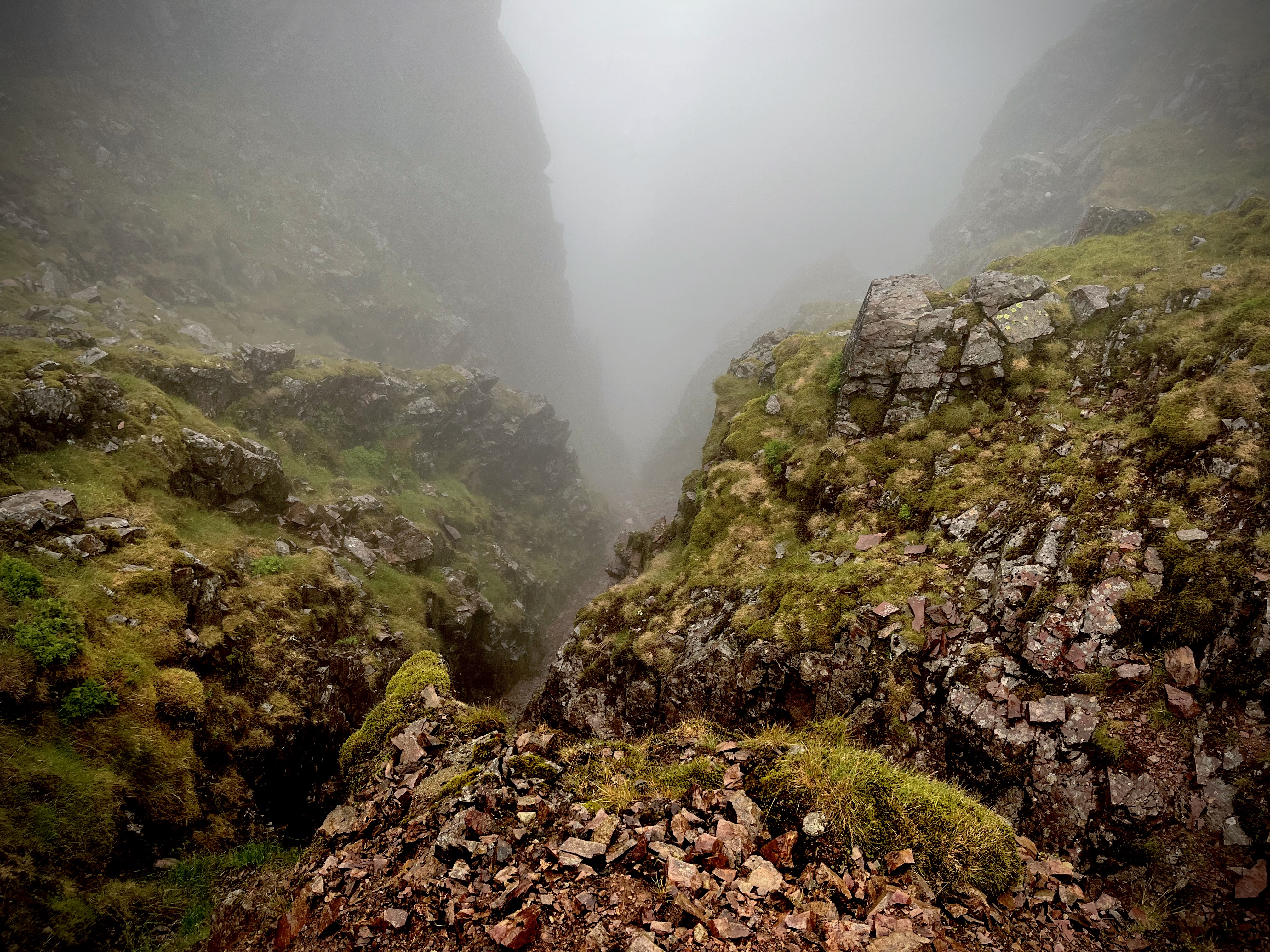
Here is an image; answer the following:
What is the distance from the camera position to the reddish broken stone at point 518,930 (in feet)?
16.8

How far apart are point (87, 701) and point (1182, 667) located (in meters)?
21.9

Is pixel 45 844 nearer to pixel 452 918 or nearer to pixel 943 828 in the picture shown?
pixel 452 918

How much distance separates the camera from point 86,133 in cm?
4250

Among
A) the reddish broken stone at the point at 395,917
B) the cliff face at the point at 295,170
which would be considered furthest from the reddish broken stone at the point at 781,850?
the cliff face at the point at 295,170

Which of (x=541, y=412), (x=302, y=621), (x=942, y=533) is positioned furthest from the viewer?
(x=541, y=412)

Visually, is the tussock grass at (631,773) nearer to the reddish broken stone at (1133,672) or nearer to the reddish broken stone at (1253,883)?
the reddish broken stone at (1253,883)

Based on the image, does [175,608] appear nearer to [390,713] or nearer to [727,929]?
[390,713]

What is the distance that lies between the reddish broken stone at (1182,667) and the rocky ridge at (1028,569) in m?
0.03

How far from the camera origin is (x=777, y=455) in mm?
18547

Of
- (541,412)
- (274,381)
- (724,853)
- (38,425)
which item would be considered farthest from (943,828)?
(541,412)

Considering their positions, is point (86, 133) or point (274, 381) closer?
point (274, 381)

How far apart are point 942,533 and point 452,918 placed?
1333 cm

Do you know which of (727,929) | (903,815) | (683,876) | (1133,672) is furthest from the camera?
(1133,672)

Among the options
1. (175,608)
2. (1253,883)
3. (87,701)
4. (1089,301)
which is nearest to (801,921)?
(1253,883)
